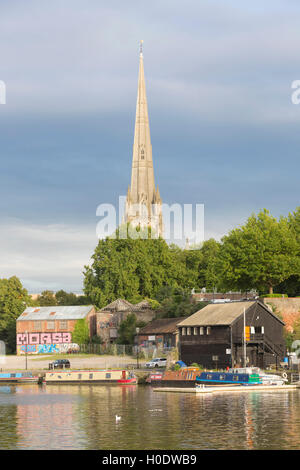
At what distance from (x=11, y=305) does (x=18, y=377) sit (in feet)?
144

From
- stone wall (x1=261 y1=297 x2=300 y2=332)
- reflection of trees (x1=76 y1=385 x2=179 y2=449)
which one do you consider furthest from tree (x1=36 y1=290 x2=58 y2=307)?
reflection of trees (x1=76 y1=385 x2=179 y2=449)

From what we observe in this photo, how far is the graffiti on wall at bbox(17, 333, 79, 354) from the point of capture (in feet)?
421

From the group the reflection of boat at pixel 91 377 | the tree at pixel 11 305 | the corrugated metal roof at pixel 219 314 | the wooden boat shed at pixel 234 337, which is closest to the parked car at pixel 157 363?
the wooden boat shed at pixel 234 337

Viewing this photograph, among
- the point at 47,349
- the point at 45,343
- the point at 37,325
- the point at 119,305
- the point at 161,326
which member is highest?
the point at 119,305

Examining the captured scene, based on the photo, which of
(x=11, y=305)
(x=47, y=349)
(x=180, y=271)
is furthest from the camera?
(x=180, y=271)

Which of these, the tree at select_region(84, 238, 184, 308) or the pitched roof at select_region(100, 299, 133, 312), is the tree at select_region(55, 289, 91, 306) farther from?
the pitched roof at select_region(100, 299, 133, 312)

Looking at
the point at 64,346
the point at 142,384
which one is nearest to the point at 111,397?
the point at 142,384

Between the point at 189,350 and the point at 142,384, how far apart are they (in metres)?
8.19

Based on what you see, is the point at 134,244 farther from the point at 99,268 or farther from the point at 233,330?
the point at 233,330

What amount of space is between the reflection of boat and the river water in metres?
7.56

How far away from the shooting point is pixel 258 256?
105 meters

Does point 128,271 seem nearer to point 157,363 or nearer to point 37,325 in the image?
point 37,325

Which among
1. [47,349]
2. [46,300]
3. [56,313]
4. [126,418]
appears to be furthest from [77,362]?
[46,300]

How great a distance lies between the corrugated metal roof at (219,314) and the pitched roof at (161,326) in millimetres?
11077
